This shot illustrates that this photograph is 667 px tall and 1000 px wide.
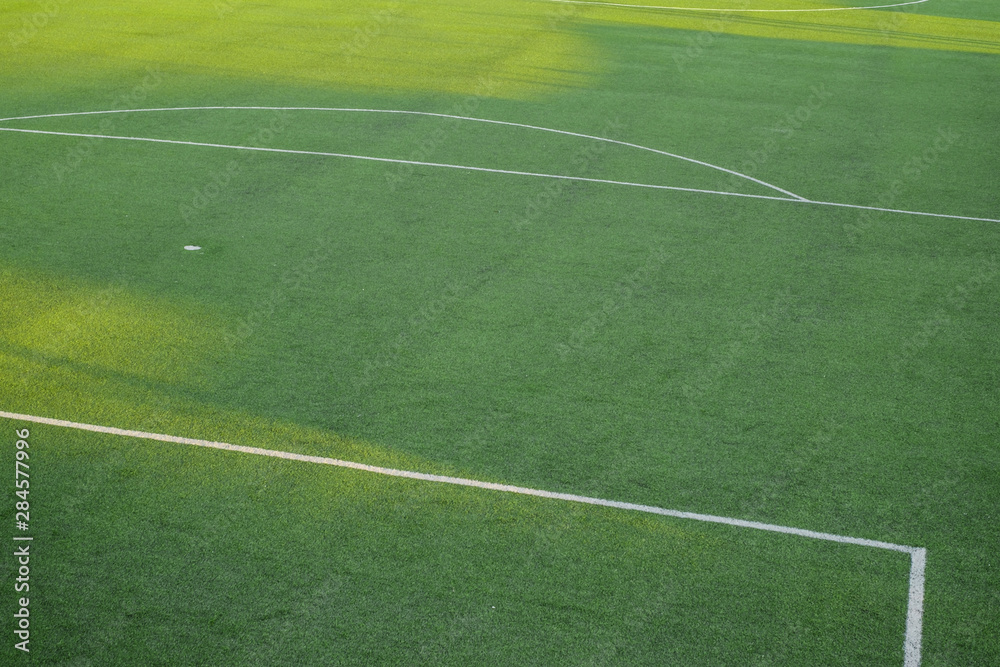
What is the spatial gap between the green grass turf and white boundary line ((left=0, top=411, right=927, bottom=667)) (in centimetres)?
7

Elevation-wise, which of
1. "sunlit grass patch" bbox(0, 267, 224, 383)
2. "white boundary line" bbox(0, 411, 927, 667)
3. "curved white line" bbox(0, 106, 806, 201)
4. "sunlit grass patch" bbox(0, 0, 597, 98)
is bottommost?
"white boundary line" bbox(0, 411, 927, 667)

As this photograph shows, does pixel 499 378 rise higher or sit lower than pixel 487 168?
lower

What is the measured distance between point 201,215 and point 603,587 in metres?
5.18

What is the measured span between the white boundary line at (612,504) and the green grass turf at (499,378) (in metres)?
0.07

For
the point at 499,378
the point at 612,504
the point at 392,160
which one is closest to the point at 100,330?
the point at 499,378

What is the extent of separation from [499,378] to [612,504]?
52.3 inches

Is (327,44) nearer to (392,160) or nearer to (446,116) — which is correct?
(446,116)

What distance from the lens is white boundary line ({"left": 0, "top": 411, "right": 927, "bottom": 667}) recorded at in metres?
4.37

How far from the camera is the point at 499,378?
610cm

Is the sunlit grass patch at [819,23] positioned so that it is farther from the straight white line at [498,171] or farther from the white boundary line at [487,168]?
the straight white line at [498,171]

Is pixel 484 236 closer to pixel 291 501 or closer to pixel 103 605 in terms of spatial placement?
pixel 291 501

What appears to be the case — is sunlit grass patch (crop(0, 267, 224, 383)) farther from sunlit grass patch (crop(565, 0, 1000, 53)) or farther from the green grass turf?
sunlit grass patch (crop(565, 0, 1000, 53))

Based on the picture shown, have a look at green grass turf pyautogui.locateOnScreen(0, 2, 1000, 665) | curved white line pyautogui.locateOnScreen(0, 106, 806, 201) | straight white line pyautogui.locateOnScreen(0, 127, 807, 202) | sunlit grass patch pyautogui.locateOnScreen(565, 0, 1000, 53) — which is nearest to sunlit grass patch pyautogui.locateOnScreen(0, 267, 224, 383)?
green grass turf pyautogui.locateOnScreen(0, 2, 1000, 665)

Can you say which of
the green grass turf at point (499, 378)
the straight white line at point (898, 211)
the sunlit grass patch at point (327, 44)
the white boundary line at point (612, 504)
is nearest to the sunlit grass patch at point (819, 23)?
the sunlit grass patch at point (327, 44)
